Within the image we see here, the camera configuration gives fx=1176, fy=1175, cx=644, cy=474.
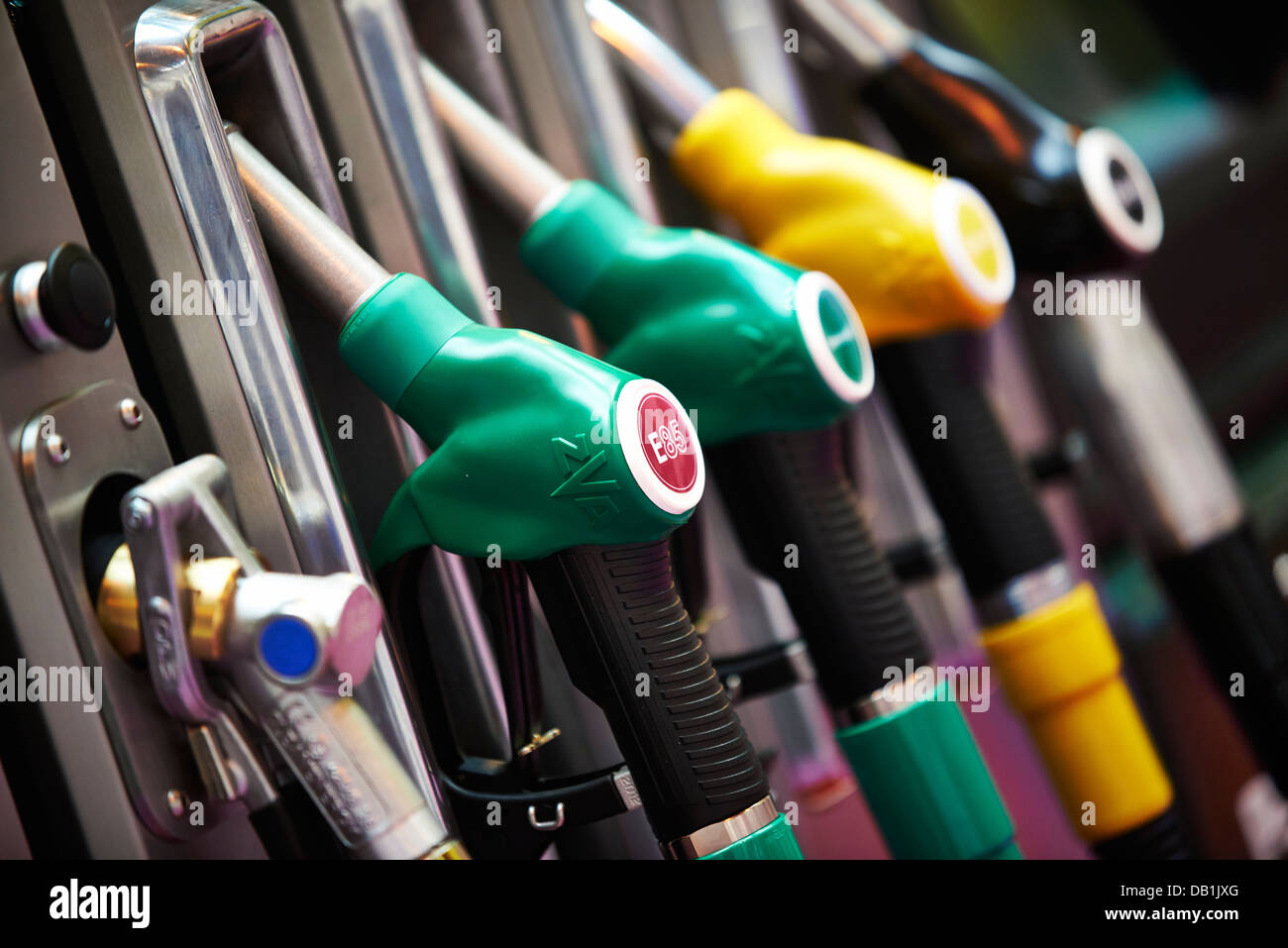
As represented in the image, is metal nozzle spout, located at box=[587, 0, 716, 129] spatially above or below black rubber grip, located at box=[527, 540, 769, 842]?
above

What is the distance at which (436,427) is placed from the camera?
14.5 inches

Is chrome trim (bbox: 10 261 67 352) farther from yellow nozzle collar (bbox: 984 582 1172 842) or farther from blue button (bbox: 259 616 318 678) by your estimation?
yellow nozzle collar (bbox: 984 582 1172 842)

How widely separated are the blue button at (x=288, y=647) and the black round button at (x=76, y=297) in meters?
0.11

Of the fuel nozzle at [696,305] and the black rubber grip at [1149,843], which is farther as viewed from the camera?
the black rubber grip at [1149,843]

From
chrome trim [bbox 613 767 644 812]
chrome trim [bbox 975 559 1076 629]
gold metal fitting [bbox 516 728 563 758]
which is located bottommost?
chrome trim [bbox 975 559 1076 629]

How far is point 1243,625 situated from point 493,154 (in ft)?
1.47

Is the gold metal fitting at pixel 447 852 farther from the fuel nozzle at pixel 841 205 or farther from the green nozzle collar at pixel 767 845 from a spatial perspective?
the fuel nozzle at pixel 841 205

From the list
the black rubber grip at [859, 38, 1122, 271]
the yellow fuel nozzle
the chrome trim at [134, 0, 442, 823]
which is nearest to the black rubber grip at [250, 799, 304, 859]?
the chrome trim at [134, 0, 442, 823]

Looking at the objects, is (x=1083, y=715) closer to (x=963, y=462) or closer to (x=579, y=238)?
(x=963, y=462)

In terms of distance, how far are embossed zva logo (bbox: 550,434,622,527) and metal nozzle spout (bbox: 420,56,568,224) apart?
A: 156mm

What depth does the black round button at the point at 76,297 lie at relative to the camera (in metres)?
0.34

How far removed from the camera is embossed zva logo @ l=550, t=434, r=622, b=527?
336 mm

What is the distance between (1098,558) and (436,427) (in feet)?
2.11
